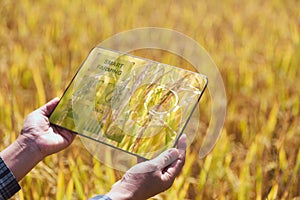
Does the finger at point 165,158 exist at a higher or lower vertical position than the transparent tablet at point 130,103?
lower

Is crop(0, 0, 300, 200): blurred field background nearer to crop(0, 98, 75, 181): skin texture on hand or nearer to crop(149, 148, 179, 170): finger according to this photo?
crop(0, 98, 75, 181): skin texture on hand

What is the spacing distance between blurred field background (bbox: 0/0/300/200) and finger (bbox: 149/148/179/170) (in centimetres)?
26

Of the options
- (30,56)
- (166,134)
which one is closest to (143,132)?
(166,134)

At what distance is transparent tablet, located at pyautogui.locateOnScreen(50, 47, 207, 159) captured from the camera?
92 centimetres

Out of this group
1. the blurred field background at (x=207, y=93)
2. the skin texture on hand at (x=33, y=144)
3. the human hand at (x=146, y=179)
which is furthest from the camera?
the blurred field background at (x=207, y=93)

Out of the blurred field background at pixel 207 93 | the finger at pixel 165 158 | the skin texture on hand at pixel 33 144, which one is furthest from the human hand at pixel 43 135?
the finger at pixel 165 158

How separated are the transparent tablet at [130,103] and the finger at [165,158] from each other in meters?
0.02

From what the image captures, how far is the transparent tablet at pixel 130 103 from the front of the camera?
36.2 inches

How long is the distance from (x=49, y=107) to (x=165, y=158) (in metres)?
0.34

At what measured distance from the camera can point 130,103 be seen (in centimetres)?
96

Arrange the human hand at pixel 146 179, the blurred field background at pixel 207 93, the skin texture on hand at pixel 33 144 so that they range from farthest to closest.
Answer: the blurred field background at pixel 207 93
the skin texture on hand at pixel 33 144
the human hand at pixel 146 179

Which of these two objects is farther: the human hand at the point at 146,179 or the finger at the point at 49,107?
the finger at the point at 49,107

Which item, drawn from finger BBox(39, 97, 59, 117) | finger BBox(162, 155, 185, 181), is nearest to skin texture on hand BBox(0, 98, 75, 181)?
finger BBox(39, 97, 59, 117)

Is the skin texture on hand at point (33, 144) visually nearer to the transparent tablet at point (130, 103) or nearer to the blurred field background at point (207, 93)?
the transparent tablet at point (130, 103)
